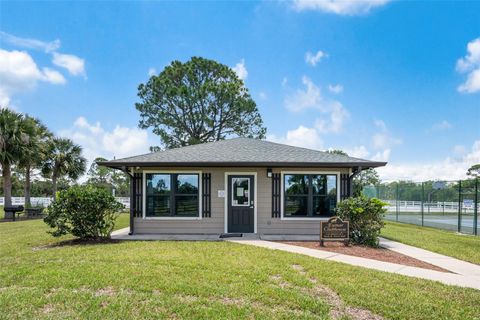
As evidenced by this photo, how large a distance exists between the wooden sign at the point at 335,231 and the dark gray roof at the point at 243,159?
6.51 feet

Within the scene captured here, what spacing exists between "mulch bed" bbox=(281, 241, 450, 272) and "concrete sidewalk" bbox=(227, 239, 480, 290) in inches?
11.9

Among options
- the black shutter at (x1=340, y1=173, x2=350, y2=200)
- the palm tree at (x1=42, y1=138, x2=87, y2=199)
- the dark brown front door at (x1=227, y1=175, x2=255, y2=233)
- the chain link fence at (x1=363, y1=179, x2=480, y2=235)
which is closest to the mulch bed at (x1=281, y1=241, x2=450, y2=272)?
the dark brown front door at (x1=227, y1=175, x2=255, y2=233)

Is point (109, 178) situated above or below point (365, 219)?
above

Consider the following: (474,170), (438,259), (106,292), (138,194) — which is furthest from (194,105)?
(474,170)

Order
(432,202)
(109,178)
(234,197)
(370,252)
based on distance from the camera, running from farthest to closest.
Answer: (109,178), (432,202), (234,197), (370,252)

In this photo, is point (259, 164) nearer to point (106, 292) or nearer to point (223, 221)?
point (223, 221)

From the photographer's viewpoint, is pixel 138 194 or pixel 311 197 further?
pixel 138 194

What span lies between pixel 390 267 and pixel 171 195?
21.9 feet

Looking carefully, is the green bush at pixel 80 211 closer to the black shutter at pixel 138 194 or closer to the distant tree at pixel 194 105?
the black shutter at pixel 138 194

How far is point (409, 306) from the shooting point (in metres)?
4.07

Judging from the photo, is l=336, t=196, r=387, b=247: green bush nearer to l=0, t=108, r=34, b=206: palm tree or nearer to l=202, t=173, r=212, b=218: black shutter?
l=202, t=173, r=212, b=218: black shutter

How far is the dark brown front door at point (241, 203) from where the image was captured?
10297mm

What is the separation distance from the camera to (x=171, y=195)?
1031 cm

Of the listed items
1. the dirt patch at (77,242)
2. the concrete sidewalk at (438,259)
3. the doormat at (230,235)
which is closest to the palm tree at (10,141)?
the dirt patch at (77,242)
